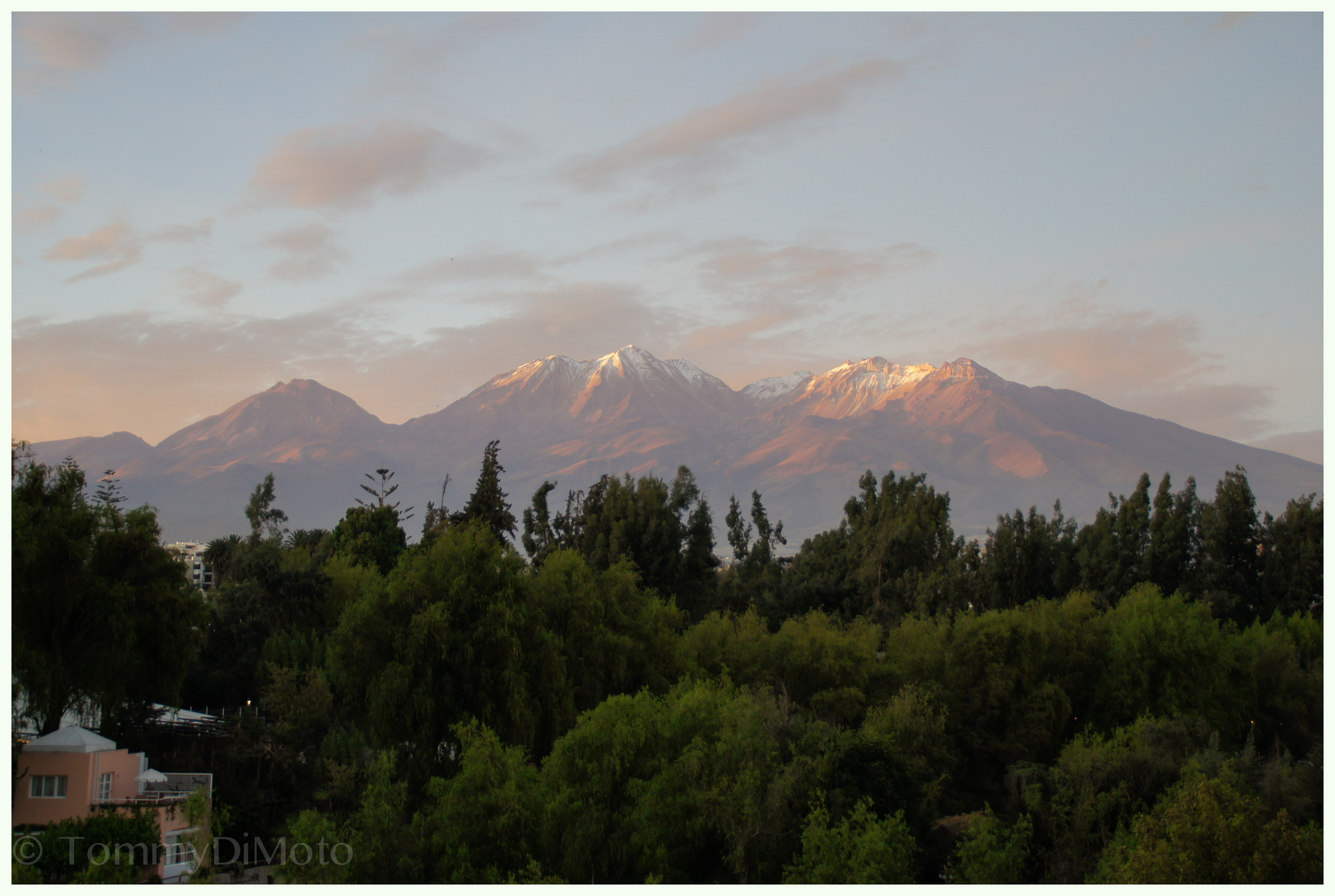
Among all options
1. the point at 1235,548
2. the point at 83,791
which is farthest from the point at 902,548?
the point at 83,791

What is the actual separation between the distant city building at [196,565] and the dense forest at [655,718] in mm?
1961

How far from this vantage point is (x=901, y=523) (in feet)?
186

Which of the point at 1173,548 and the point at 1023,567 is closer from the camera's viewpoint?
the point at 1173,548

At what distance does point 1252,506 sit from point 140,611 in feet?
155

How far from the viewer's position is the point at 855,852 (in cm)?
2134

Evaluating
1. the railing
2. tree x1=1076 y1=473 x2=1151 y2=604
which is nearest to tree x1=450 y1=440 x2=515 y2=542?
the railing

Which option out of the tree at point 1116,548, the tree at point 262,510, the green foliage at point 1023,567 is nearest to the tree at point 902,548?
the green foliage at point 1023,567

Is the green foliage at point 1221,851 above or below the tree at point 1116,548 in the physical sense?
below

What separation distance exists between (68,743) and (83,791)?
101 centimetres

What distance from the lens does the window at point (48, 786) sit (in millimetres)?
22453

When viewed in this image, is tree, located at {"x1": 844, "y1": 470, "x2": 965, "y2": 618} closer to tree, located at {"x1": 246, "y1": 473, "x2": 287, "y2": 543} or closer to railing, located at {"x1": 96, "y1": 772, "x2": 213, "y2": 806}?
railing, located at {"x1": 96, "y1": 772, "x2": 213, "y2": 806}

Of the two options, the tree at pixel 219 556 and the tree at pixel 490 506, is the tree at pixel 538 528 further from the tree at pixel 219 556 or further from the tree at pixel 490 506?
the tree at pixel 219 556

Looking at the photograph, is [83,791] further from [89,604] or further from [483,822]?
[483,822]

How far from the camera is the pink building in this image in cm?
2227
